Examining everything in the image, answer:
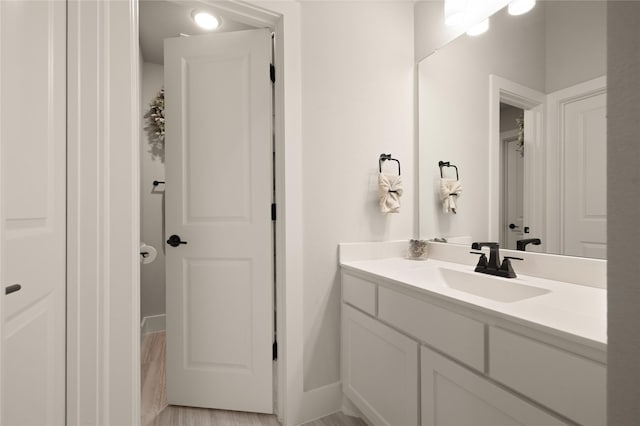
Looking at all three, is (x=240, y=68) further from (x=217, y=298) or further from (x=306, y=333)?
(x=306, y=333)

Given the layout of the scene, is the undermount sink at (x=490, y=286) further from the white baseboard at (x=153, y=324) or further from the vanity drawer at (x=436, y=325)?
the white baseboard at (x=153, y=324)

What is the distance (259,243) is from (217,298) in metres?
0.38

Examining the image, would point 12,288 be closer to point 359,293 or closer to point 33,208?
point 33,208

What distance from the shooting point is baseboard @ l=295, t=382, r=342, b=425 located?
1.59m

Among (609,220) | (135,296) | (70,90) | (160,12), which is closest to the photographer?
(609,220)

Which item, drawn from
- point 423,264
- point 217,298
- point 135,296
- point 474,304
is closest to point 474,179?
point 423,264

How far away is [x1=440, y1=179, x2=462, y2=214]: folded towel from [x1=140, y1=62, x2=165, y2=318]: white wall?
231 cm

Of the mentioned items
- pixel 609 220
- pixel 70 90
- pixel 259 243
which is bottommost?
pixel 259 243

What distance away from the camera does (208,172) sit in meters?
1.68

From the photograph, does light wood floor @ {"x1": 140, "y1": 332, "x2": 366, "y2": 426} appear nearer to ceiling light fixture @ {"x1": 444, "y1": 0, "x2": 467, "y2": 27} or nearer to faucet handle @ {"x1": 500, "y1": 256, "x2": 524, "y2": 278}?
faucet handle @ {"x1": 500, "y1": 256, "x2": 524, "y2": 278}

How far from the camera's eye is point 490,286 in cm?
126

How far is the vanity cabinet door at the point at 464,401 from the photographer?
0.81 meters

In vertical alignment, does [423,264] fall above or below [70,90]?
below

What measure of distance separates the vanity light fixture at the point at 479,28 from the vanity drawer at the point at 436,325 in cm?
137
